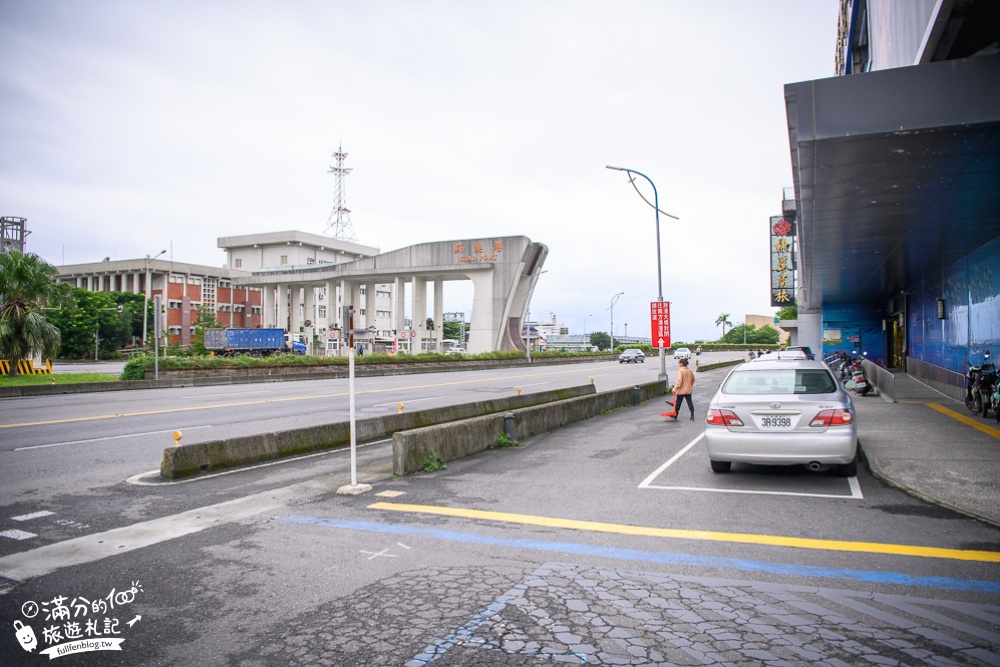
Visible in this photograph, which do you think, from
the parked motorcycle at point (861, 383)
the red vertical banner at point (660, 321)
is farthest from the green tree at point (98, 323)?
the parked motorcycle at point (861, 383)

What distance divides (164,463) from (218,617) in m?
5.33

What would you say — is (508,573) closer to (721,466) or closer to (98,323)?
(721,466)

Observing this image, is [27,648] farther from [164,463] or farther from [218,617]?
[164,463]

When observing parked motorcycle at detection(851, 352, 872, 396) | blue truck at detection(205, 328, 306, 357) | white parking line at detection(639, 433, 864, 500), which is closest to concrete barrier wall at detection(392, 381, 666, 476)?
white parking line at detection(639, 433, 864, 500)

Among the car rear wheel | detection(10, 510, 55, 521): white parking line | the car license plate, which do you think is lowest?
detection(10, 510, 55, 521): white parking line

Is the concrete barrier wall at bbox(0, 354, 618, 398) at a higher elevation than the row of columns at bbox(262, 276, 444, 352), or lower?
lower

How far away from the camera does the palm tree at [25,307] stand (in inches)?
1083

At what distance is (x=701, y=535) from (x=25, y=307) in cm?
3156

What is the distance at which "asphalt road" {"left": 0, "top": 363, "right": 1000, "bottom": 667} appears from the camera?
3879mm

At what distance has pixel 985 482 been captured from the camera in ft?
26.0

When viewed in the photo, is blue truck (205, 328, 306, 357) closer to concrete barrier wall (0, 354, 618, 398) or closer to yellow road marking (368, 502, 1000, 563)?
concrete barrier wall (0, 354, 618, 398)

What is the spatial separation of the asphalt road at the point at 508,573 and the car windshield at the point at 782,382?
1.19 m

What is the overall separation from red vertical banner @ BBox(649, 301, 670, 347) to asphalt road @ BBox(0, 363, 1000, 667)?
18882mm

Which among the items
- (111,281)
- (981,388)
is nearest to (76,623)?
(981,388)
